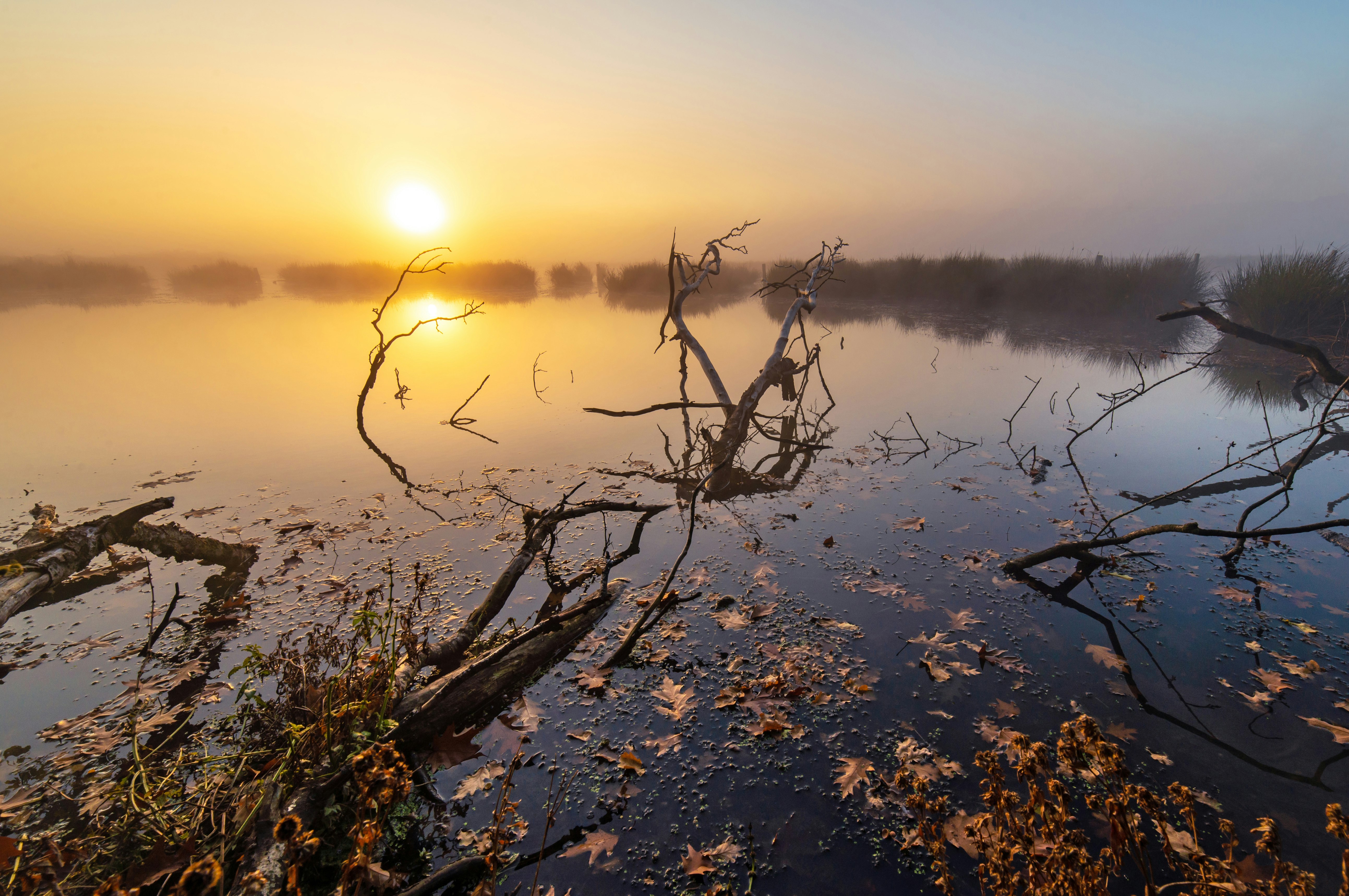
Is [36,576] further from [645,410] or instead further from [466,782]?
[645,410]

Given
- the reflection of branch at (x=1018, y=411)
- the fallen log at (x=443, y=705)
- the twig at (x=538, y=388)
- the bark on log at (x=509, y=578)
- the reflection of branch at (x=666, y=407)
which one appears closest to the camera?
the fallen log at (x=443, y=705)

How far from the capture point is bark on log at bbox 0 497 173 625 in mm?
3916

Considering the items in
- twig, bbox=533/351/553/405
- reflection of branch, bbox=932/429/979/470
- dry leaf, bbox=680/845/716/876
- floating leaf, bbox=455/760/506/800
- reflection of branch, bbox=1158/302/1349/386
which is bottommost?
floating leaf, bbox=455/760/506/800

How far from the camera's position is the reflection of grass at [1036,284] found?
23.3m

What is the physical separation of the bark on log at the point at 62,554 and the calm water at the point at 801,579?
52 centimetres

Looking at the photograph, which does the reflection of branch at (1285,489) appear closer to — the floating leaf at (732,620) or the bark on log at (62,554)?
the floating leaf at (732,620)

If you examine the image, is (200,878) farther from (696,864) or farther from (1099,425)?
(1099,425)

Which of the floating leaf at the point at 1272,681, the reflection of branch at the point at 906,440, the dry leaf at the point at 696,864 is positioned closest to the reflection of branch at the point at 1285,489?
the floating leaf at the point at 1272,681

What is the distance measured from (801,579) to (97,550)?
6.42 m

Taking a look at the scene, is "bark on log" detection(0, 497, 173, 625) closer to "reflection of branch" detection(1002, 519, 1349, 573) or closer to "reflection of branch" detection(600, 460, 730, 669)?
"reflection of branch" detection(600, 460, 730, 669)

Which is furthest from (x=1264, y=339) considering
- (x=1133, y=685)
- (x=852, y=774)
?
(x=852, y=774)

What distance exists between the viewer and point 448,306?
40.8m

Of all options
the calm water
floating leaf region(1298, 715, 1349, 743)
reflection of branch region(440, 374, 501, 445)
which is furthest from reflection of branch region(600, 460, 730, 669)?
reflection of branch region(440, 374, 501, 445)

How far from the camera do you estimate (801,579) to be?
198 inches
